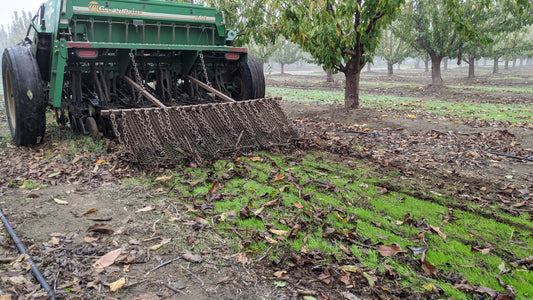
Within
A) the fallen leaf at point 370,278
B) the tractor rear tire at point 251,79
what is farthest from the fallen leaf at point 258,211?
the tractor rear tire at point 251,79

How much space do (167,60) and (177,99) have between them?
0.75 metres

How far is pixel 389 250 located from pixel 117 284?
213 centimetres

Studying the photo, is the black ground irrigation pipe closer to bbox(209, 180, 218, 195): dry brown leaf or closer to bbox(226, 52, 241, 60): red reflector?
bbox(209, 180, 218, 195): dry brown leaf

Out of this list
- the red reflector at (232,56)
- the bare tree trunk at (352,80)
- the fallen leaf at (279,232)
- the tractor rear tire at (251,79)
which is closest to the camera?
the fallen leaf at (279,232)

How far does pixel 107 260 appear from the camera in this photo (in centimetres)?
314

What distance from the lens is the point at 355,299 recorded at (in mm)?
2740

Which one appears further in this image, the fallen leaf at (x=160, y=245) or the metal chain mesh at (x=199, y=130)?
the metal chain mesh at (x=199, y=130)

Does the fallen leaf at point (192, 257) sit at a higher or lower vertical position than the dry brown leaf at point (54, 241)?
lower

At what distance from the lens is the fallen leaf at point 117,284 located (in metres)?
2.78

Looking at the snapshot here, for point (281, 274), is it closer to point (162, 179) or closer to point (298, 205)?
point (298, 205)

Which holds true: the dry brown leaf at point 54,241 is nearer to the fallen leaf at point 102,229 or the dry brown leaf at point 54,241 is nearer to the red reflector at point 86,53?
the fallen leaf at point 102,229

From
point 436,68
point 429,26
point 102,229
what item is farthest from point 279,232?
point 436,68

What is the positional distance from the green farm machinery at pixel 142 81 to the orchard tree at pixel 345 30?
1256mm

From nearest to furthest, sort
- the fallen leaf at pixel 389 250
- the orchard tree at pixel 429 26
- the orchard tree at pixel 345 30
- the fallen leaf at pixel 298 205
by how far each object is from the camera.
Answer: the fallen leaf at pixel 389 250 < the fallen leaf at pixel 298 205 < the orchard tree at pixel 345 30 < the orchard tree at pixel 429 26
